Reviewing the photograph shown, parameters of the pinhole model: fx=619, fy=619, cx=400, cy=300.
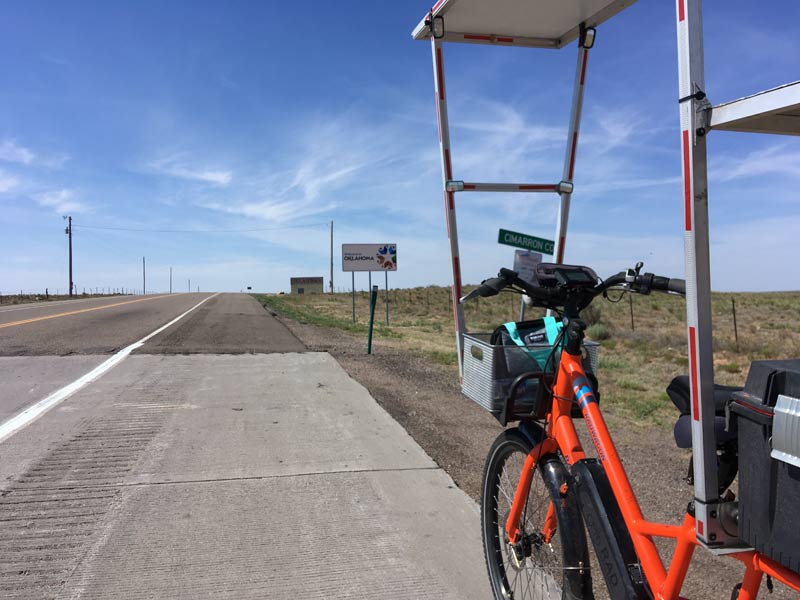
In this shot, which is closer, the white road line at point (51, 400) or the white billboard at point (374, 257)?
the white road line at point (51, 400)

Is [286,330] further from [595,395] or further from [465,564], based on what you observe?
[595,395]

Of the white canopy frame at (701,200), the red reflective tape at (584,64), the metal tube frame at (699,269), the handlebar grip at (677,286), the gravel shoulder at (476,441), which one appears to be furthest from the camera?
the red reflective tape at (584,64)

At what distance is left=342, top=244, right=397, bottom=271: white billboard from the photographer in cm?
2416

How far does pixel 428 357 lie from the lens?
12398 millimetres

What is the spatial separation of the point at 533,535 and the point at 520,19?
3747 mm

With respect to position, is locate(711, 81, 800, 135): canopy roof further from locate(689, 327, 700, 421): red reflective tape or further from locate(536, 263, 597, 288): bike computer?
locate(536, 263, 597, 288): bike computer

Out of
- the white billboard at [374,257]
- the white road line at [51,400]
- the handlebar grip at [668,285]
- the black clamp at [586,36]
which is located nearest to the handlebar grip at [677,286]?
the handlebar grip at [668,285]

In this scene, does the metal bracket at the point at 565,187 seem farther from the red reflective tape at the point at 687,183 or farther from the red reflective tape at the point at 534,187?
the red reflective tape at the point at 687,183

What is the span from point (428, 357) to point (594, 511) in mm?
10200

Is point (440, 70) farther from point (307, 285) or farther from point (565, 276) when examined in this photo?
point (307, 285)

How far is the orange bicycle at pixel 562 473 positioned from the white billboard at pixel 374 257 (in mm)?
21043

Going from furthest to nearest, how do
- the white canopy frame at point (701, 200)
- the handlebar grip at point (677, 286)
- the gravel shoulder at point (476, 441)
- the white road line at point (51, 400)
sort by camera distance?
the white road line at point (51, 400), the gravel shoulder at point (476, 441), the handlebar grip at point (677, 286), the white canopy frame at point (701, 200)

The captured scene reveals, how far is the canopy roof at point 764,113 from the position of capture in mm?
1516

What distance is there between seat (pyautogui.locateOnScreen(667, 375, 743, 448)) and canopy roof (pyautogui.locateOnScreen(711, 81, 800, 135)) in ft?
2.53
